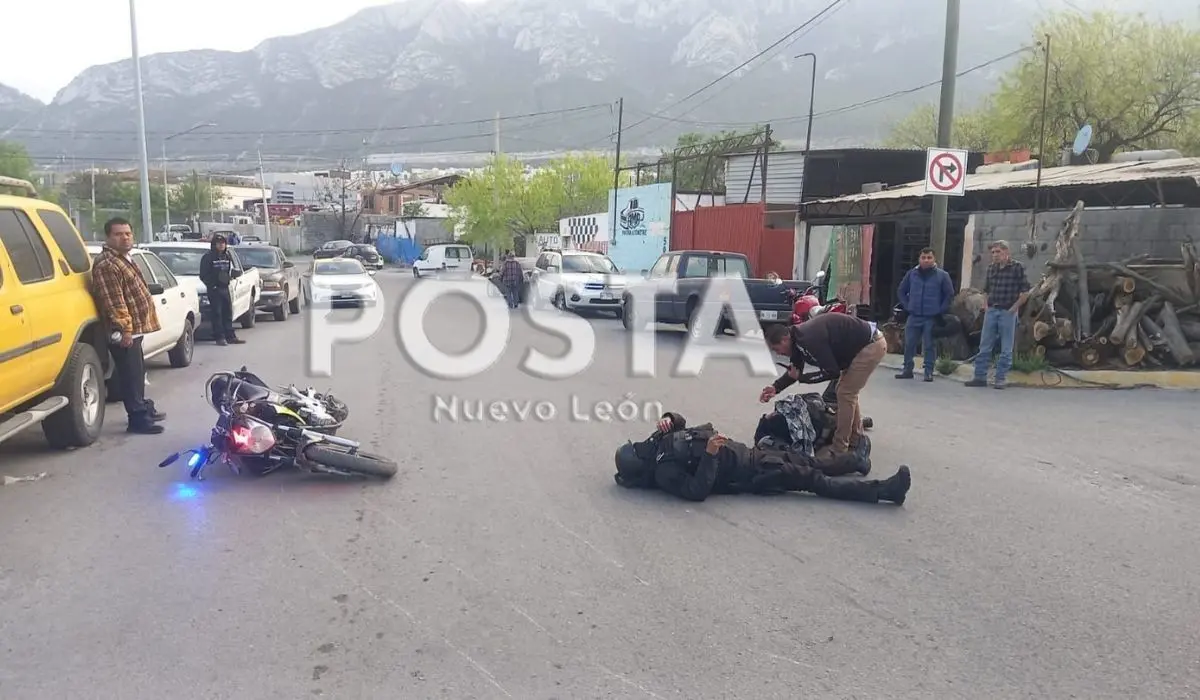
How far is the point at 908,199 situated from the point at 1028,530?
1253 cm

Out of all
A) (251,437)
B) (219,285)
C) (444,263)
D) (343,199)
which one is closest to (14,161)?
(343,199)

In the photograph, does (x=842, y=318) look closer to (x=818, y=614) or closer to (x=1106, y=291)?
(x=818, y=614)

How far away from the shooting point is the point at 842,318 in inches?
255

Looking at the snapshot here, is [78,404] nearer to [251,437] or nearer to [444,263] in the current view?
[251,437]

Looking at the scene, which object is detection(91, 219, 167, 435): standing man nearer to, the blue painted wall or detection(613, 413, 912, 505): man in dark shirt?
detection(613, 413, 912, 505): man in dark shirt

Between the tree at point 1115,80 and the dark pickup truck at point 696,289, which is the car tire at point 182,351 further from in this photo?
the tree at point 1115,80

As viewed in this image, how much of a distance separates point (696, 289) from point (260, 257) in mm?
9854

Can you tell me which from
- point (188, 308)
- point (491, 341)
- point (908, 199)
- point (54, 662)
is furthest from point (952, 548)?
point (908, 199)

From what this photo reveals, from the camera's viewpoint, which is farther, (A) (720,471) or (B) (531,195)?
(B) (531,195)

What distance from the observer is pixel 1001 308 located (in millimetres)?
10938

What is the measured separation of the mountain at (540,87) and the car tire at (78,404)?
352ft

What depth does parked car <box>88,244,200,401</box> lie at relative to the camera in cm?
1033

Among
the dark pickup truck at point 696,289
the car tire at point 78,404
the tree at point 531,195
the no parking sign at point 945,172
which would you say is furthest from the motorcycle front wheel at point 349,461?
the tree at point 531,195
